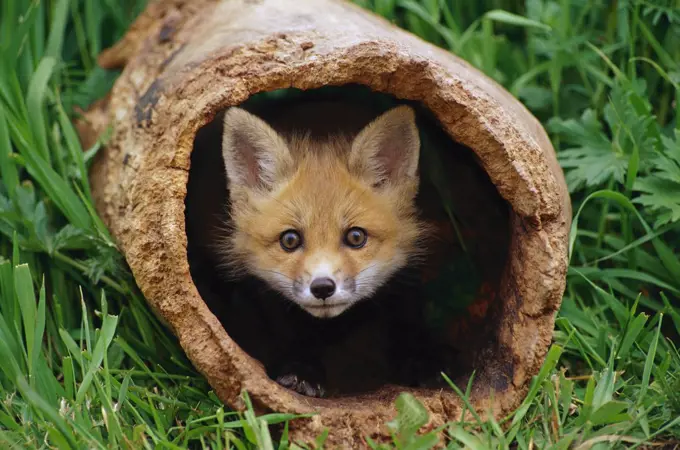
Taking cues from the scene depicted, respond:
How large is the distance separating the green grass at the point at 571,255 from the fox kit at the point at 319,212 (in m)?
0.58

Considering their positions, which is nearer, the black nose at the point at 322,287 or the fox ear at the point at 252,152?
the black nose at the point at 322,287

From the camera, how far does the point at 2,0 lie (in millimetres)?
4293

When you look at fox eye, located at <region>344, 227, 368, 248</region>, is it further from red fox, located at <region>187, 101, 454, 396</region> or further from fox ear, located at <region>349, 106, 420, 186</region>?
fox ear, located at <region>349, 106, 420, 186</region>

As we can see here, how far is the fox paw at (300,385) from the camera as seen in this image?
3.27m

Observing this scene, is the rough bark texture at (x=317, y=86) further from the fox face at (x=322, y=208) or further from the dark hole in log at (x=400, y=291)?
the dark hole in log at (x=400, y=291)

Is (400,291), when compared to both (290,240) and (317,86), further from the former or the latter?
(317,86)

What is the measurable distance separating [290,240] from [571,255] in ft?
4.60

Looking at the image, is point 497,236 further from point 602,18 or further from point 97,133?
point 97,133

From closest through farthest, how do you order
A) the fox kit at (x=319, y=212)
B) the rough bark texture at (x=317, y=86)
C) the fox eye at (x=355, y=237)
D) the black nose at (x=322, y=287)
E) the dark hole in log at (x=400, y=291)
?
the rough bark texture at (x=317, y=86)
the black nose at (x=322, y=287)
the fox kit at (x=319, y=212)
the fox eye at (x=355, y=237)
the dark hole in log at (x=400, y=291)

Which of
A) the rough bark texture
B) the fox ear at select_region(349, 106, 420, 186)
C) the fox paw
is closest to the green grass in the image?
the rough bark texture

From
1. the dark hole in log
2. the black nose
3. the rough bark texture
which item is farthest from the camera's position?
the dark hole in log

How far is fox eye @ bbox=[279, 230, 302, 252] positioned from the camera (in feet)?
11.4

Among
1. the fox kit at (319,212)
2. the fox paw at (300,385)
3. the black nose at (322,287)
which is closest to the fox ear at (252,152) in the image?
the fox kit at (319,212)

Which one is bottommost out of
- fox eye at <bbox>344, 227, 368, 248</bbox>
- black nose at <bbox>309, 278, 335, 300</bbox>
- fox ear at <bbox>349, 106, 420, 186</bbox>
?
black nose at <bbox>309, 278, 335, 300</bbox>
